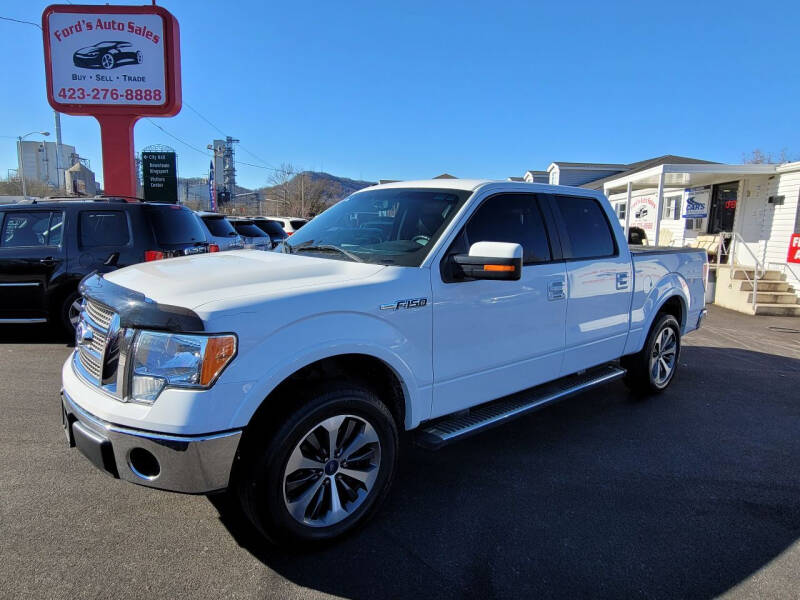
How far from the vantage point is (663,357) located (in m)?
5.33

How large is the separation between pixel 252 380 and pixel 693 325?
17.5 ft

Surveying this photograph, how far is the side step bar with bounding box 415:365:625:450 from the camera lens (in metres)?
3.13

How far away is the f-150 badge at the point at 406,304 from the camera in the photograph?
9.12 feet

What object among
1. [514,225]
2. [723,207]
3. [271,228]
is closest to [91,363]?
[514,225]

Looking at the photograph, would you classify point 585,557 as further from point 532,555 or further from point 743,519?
point 743,519

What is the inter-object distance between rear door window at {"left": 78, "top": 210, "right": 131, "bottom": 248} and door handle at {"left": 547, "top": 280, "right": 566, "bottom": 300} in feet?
18.0

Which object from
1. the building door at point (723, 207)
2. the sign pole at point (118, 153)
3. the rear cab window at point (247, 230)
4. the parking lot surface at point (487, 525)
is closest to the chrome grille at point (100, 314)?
the parking lot surface at point (487, 525)

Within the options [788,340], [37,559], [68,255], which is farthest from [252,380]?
[788,340]

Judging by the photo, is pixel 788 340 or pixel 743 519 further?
pixel 788 340

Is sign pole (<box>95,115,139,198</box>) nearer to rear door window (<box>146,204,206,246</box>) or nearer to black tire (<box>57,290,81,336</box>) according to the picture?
rear door window (<box>146,204,206,246</box>)

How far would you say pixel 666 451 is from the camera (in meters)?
4.00

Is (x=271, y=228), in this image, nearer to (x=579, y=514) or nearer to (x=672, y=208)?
(x=672, y=208)

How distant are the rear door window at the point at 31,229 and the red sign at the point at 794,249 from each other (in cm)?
1403

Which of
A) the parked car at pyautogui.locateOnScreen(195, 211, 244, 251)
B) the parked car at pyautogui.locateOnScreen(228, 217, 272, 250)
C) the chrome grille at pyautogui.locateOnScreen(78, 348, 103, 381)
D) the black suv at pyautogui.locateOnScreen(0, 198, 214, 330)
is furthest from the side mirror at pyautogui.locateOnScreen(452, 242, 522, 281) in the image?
the parked car at pyautogui.locateOnScreen(228, 217, 272, 250)
